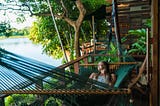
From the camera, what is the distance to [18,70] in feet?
6.72

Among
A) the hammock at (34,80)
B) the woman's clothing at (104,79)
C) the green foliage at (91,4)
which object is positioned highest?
the green foliage at (91,4)

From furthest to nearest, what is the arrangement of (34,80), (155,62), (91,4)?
(91,4), (34,80), (155,62)

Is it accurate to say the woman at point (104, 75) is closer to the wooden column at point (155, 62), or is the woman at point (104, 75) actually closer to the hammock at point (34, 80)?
the hammock at point (34, 80)

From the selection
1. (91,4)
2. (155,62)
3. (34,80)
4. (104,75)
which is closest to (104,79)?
(104,75)

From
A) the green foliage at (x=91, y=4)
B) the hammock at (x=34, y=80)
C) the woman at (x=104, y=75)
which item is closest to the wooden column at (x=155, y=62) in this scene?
the hammock at (x=34, y=80)

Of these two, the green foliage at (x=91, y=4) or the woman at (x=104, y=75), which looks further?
the green foliage at (x=91, y=4)

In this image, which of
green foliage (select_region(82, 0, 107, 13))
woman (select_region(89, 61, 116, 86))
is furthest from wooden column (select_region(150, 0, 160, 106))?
green foliage (select_region(82, 0, 107, 13))

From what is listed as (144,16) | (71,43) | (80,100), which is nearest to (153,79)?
(80,100)

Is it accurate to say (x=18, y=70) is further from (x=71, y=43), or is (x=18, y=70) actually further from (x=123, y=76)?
(x=71, y=43)

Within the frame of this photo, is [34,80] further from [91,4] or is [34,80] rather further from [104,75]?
[91,4]

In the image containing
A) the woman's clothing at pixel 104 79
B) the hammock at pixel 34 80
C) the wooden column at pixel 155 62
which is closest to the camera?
the wooden column at pixel 155 62

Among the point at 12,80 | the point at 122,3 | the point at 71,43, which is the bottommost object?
the point at 71,43

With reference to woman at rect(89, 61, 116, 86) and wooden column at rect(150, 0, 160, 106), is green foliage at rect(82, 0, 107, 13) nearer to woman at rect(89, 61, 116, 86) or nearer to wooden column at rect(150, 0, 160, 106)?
woman at rect(89, 61, 116, 86)

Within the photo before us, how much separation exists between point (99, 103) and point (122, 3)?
4.73 m
